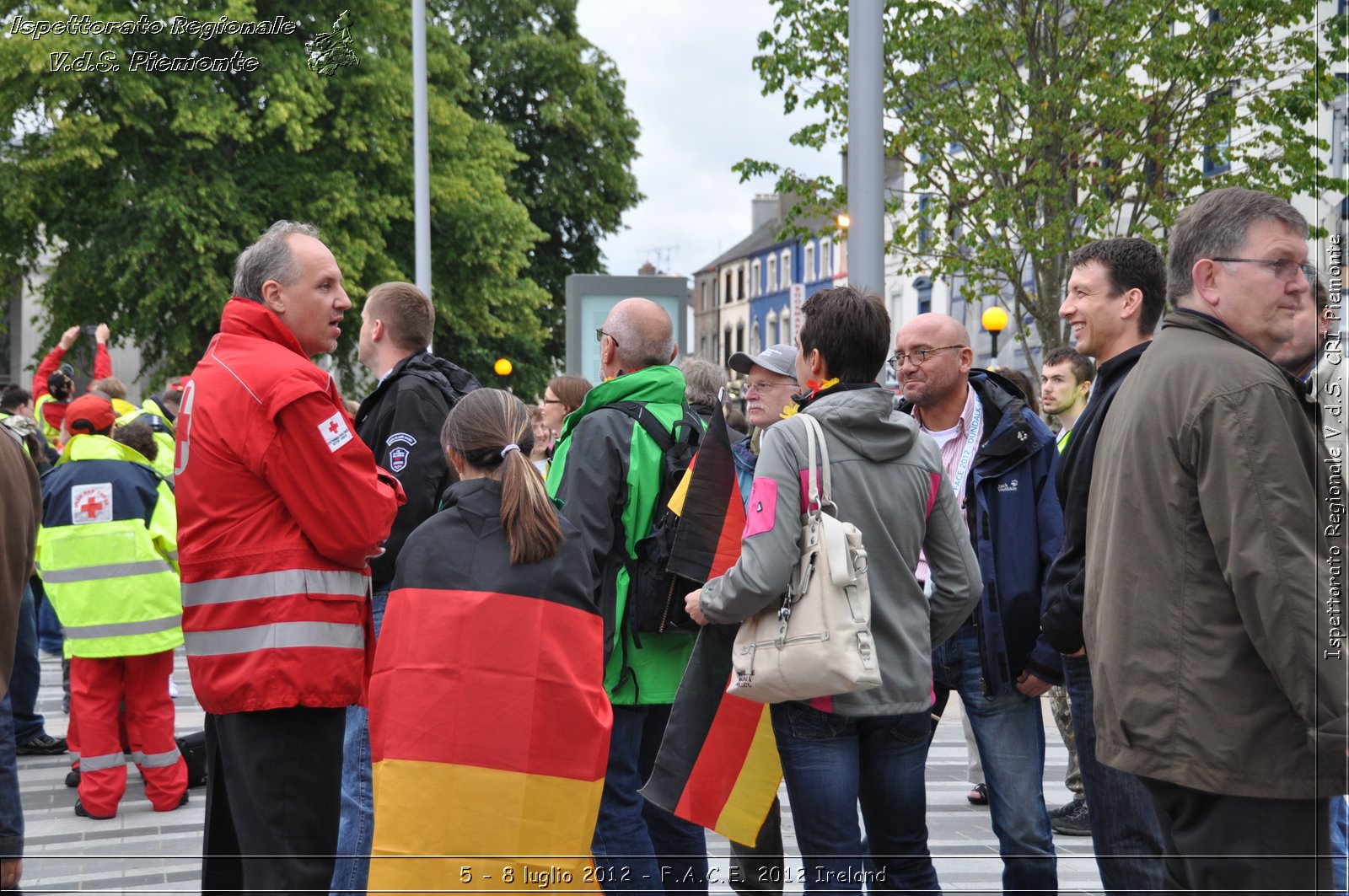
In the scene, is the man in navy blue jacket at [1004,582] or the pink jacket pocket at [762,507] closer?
the pink jacket pocket at [762,507]

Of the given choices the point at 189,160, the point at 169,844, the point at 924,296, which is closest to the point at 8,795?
the point at 169,844

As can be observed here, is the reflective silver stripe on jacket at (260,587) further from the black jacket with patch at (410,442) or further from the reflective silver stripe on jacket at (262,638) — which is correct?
the black jacket with patch at (410,442)

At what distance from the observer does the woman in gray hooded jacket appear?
12.3ft

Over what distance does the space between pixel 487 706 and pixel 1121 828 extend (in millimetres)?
1933

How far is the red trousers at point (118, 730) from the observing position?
705 cm

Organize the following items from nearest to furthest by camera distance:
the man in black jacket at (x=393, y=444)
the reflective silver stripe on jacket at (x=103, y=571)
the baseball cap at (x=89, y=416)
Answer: the man in black jacket at (x=393, y=444)
the reflective silver stripe on jacket at (x=103, y=571)
the baseball cap at (x=89, y=416)

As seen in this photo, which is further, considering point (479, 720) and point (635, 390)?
point (635, 390)

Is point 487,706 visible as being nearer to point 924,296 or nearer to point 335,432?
point 335,432

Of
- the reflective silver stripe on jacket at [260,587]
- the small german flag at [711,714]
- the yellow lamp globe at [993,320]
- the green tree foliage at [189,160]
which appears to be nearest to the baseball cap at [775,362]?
the small german flag at [711,714]

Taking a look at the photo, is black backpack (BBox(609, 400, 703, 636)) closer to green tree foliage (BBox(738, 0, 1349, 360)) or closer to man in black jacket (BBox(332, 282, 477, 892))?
man in black jacket (BBox(332, 282, 477, 892))

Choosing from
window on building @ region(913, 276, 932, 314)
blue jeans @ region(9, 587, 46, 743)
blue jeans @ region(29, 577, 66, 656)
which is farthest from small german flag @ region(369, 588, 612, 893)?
window on building @ region(913, 276, 932, 314)

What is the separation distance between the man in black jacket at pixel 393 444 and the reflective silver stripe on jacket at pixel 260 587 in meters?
0.98

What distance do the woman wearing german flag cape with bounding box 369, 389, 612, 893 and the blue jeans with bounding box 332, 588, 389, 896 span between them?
95cm

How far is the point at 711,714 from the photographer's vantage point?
164 inches
